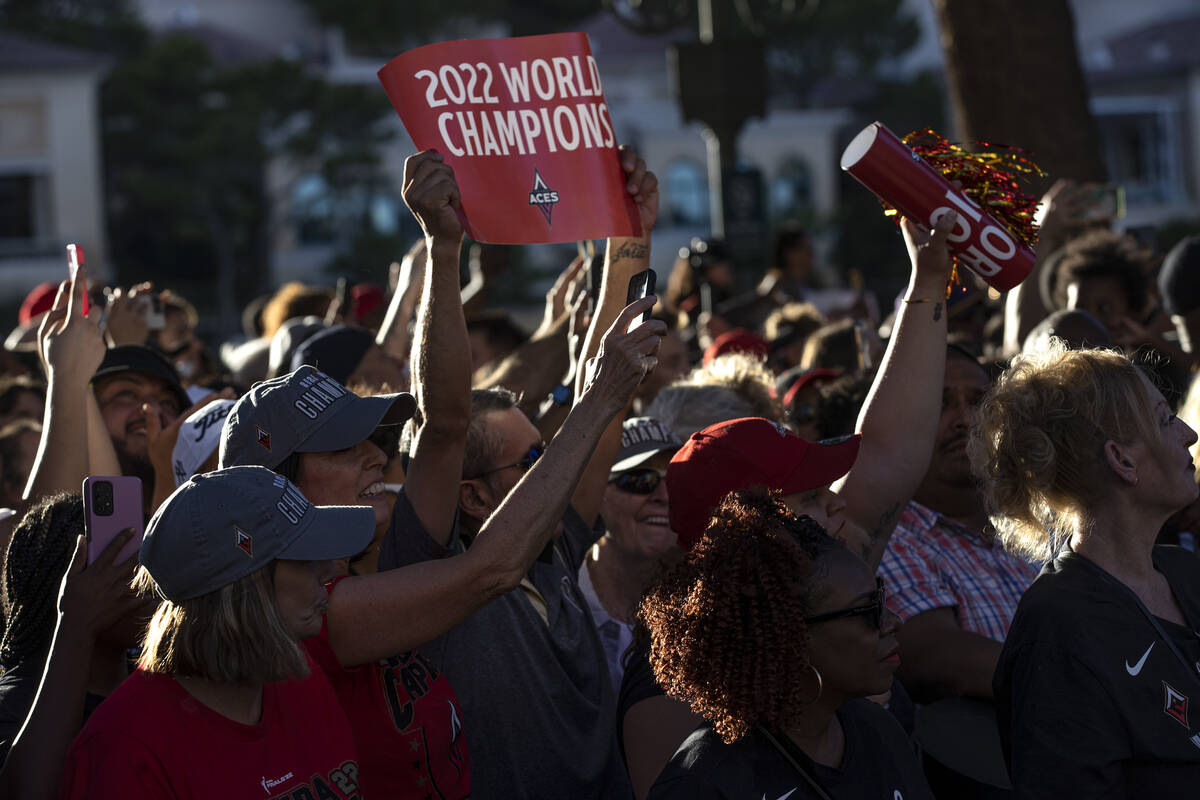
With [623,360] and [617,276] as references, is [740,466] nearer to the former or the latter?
[623,360]

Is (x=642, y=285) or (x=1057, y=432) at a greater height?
(x=642, y=285)

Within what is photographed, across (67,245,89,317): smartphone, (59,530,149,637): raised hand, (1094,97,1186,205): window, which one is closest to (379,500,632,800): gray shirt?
(59,530,149,637): raised hand

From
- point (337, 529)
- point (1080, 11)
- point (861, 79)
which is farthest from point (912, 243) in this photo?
point (1080, 11)

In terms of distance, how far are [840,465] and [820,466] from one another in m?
0.06

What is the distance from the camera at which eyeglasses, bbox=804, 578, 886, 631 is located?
2654 mm

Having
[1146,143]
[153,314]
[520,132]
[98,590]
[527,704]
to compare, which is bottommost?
[527,704]

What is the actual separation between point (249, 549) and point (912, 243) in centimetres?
171

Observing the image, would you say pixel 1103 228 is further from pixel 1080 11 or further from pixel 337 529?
pixel 1080 11

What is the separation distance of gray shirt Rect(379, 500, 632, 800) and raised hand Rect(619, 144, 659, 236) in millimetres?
971

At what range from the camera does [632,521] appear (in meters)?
4.13

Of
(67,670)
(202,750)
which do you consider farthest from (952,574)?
(67,670)

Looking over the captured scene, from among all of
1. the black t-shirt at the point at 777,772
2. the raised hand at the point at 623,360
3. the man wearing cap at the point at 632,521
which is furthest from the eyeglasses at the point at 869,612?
the man wearing cap at the point at 632,521

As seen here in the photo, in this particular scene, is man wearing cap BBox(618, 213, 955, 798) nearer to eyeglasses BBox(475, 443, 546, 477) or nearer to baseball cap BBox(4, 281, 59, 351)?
eyeglasses BBox(475, 443, 546, 477)

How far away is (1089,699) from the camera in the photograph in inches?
107
